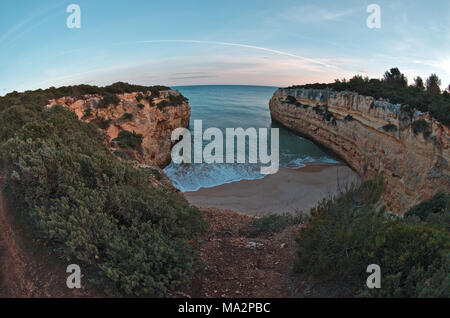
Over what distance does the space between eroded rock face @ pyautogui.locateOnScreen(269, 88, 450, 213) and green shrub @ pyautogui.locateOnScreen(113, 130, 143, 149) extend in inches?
524

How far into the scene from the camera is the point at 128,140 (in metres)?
15.7

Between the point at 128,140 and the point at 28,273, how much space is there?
13.0 meters

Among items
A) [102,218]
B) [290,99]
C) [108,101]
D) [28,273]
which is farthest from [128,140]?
[290,99]

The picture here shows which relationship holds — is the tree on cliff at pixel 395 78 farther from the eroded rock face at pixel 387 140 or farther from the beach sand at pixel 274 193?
the beach sand at pixel 274 193

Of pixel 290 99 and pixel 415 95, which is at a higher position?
pixel 290 99

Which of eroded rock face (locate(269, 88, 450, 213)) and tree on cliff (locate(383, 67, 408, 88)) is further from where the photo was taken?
tree on cliff (locate(383, 67, 408, 88))

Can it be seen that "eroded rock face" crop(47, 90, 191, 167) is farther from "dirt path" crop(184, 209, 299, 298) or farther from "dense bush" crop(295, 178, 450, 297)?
"dense bush" crop(295, 178, 450, 297)

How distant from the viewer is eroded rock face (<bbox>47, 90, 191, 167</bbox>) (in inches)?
630

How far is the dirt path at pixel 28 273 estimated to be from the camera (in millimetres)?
3289

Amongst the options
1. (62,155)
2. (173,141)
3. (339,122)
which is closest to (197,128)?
(173,141)

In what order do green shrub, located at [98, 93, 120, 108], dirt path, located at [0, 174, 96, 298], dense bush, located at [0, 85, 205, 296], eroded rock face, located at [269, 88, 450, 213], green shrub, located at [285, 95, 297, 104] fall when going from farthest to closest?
green shrub, located at [285, 95, 297, 104]
green shrub, located at [98, 93, 120, 108]
eroded rock face, located at [269, 88, 450, 213]
dense bush, located at [0, 85, 205, 296]
dirt path, located at [0, 174, 96, 298]

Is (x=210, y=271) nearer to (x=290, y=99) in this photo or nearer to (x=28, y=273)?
(x=28, y=273)

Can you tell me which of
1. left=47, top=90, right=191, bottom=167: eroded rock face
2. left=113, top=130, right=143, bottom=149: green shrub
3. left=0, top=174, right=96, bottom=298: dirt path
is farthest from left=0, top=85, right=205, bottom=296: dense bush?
left=47, top=90, right=191, bottom=167: eroded rock face
